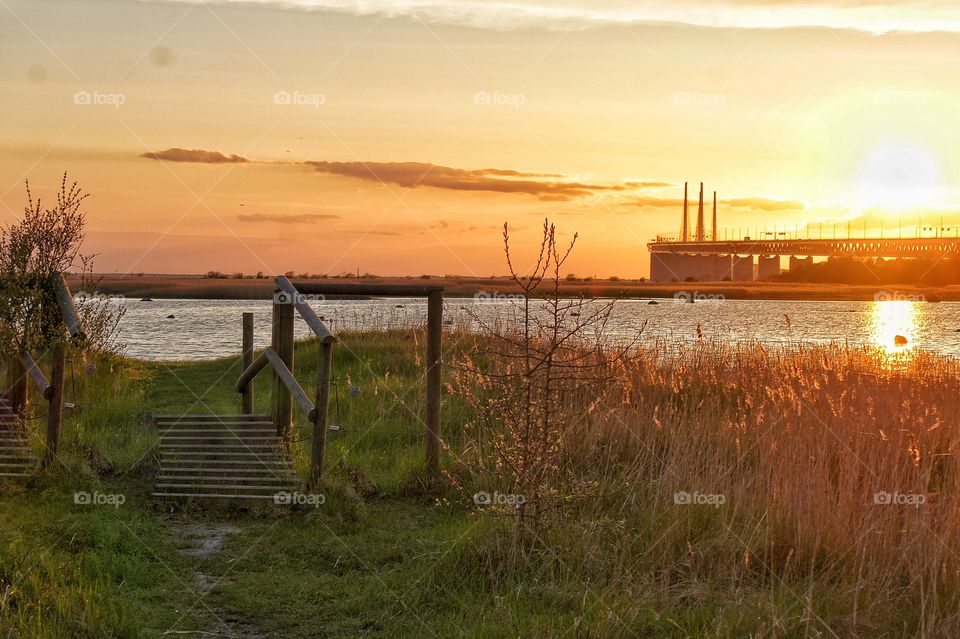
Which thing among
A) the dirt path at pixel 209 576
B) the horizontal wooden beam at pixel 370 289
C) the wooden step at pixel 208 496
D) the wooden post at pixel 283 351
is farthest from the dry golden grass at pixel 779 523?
the wooden post at pixel 283 351

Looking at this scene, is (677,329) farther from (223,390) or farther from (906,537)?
(906,537)

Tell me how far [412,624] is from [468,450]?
14.3 ft

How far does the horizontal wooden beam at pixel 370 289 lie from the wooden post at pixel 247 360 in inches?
79.6

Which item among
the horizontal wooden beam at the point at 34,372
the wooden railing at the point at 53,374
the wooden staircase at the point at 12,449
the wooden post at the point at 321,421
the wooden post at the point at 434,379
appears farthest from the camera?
the horizontal wooden beam at the point at 34,372

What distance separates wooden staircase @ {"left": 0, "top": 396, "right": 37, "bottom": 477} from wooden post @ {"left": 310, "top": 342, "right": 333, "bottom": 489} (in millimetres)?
3385

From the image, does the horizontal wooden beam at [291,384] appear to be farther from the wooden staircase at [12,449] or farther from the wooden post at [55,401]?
the wooden staircase at [12,449]

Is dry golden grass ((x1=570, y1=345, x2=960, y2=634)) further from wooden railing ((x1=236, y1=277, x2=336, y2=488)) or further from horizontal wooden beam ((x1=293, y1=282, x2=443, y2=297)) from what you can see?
wooden railing ((x1=236, y1=277, x2=336, y2=488))

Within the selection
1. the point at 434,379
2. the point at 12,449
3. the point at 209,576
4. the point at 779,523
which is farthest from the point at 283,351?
the point at 779,523

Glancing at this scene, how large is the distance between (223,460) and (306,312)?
1881 millimetres

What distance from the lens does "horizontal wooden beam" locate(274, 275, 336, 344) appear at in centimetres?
968

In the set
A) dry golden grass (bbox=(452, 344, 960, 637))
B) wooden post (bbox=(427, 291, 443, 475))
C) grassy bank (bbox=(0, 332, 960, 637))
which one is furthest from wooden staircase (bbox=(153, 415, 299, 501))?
dry golden grass (bbox=(452, 344, 960, 637))

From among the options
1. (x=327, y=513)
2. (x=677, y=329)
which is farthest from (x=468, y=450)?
(x=677, y=329)

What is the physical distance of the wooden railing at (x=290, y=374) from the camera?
9.54 meters

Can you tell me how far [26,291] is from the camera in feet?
38.2
